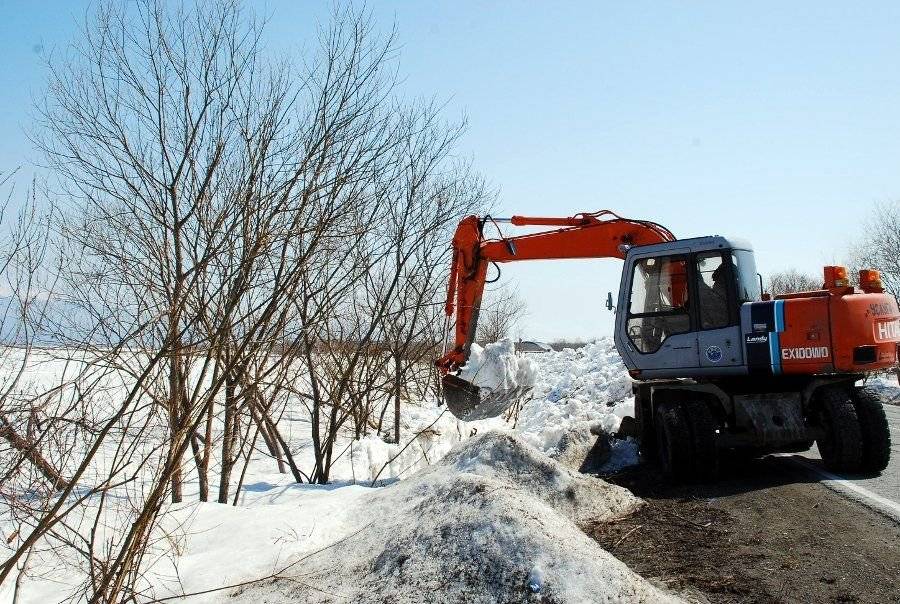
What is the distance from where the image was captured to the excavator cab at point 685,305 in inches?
296

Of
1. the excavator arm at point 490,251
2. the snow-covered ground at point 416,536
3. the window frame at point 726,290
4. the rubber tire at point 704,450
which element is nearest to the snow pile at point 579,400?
the excavator arm at point 490,251

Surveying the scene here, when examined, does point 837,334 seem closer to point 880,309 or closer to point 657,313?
point 880,309

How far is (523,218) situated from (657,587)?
596 centimetres

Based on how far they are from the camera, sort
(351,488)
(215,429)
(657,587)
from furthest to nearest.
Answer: (215,429)
(351,488)
(657,587)

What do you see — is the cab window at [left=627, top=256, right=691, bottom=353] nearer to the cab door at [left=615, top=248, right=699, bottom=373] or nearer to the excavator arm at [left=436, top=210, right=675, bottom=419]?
the cab door at [left=615, top=248, right=699, bottom=373]

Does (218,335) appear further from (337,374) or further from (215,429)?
(337,374)

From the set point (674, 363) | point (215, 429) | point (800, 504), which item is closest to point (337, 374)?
point (215, 429)

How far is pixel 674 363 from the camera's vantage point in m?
7.82

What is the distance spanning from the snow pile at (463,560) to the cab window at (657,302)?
3784 millimetres

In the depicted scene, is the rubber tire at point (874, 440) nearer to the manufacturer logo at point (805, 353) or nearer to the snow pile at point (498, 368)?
the manufacturer logo at point (805, 353)

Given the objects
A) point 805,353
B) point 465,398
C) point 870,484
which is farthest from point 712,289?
point 465,398

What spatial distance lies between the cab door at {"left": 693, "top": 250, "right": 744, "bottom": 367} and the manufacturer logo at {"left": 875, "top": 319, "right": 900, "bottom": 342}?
4.28 ft

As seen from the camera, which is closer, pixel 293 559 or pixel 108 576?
pixel 108 576

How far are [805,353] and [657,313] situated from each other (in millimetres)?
1571
